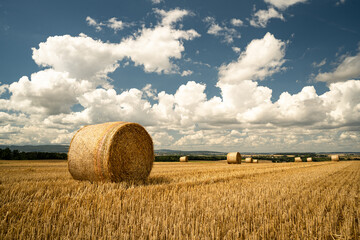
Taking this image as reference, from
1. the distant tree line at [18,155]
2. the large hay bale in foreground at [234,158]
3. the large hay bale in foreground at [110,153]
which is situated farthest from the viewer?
the distant tree line at [18,155]

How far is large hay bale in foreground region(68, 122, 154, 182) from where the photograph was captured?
24.0ft

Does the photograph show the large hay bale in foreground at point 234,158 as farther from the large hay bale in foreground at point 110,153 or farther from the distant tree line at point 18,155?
the distant tree line at point 18,155

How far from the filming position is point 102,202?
416cm

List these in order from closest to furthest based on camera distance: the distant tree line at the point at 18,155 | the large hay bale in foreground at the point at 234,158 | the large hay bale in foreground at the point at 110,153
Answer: the large hay bale in foreground at the point at 110,153
the large hay bale in foreground at the point at 234,158
the distant tree line at the point at 18,155

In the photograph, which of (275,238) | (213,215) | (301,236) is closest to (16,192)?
(213,215)

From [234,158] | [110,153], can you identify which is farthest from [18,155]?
[110,153]

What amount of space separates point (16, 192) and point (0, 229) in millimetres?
2575

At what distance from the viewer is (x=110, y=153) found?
7.32 meters

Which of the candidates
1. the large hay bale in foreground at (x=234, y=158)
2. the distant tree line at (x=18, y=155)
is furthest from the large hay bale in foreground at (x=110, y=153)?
the distant tree line at (x=18, y=155)

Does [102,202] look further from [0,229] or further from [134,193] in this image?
[0,229]

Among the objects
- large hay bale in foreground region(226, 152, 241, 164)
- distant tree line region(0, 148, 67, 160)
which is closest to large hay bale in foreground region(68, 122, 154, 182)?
large hay bale in foreground region(226, 152, 241, 164)

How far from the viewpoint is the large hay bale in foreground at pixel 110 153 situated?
289 inches

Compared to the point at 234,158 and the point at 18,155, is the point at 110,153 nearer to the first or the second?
the point at 234,158

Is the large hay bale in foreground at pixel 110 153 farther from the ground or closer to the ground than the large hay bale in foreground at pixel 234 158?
farther from the ground
